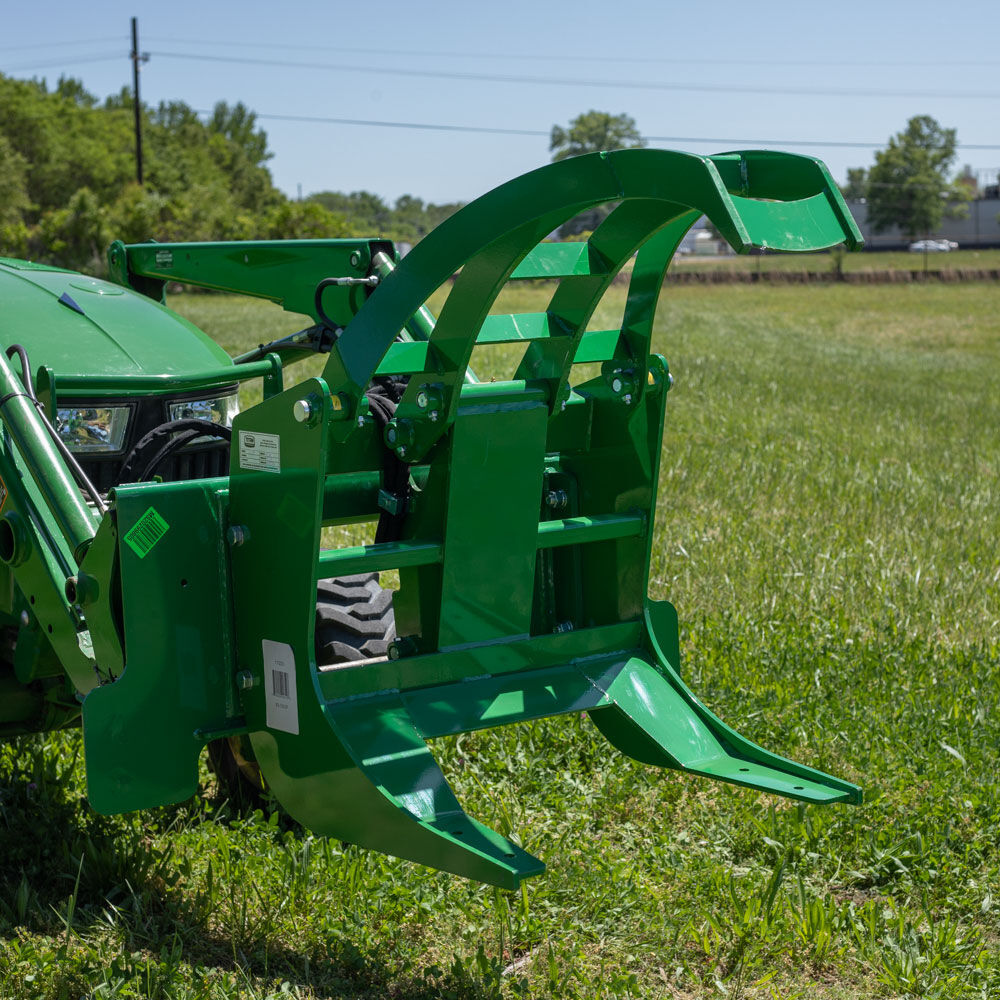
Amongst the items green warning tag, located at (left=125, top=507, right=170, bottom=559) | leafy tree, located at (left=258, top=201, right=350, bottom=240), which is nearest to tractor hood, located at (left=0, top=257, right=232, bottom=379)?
green warning tag, located at (left=125, top=507, right=170, bottom=559)

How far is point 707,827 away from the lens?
152 inches

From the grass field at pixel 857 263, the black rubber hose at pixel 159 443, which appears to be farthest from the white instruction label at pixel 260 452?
the grass field at pixel 857 263

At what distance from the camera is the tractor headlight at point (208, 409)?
3.66 meters

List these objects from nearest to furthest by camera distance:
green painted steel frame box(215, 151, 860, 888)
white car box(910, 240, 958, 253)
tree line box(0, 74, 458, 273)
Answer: green painted steel frame box(215, 151, 860, 888) < tree line box(0, 74, 458, 273) < white car box(910, 240, 958, 253)

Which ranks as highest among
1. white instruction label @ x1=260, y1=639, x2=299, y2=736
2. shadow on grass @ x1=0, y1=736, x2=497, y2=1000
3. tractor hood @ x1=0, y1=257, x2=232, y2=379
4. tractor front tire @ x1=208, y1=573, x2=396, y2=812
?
tractor hood @ x1=0, y1=257, x2=232, y2=379

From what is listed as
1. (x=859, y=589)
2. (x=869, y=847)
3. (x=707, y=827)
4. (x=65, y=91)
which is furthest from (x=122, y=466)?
(x=65, y=91)

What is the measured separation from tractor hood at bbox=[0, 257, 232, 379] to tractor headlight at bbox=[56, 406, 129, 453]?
4.0 inches

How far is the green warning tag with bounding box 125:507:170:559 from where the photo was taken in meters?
2.72

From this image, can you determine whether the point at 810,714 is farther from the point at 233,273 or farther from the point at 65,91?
the point at 65,91

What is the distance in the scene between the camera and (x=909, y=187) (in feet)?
284

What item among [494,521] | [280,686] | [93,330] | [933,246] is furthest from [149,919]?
[933,246]

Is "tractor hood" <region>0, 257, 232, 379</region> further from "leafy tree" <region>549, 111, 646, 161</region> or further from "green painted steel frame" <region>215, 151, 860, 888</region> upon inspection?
"leafy tree" <region>549, 111, 646, 161</region>

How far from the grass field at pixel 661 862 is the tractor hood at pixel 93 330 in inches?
49.8

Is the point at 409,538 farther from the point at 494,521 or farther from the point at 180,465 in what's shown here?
the point at 180,465
